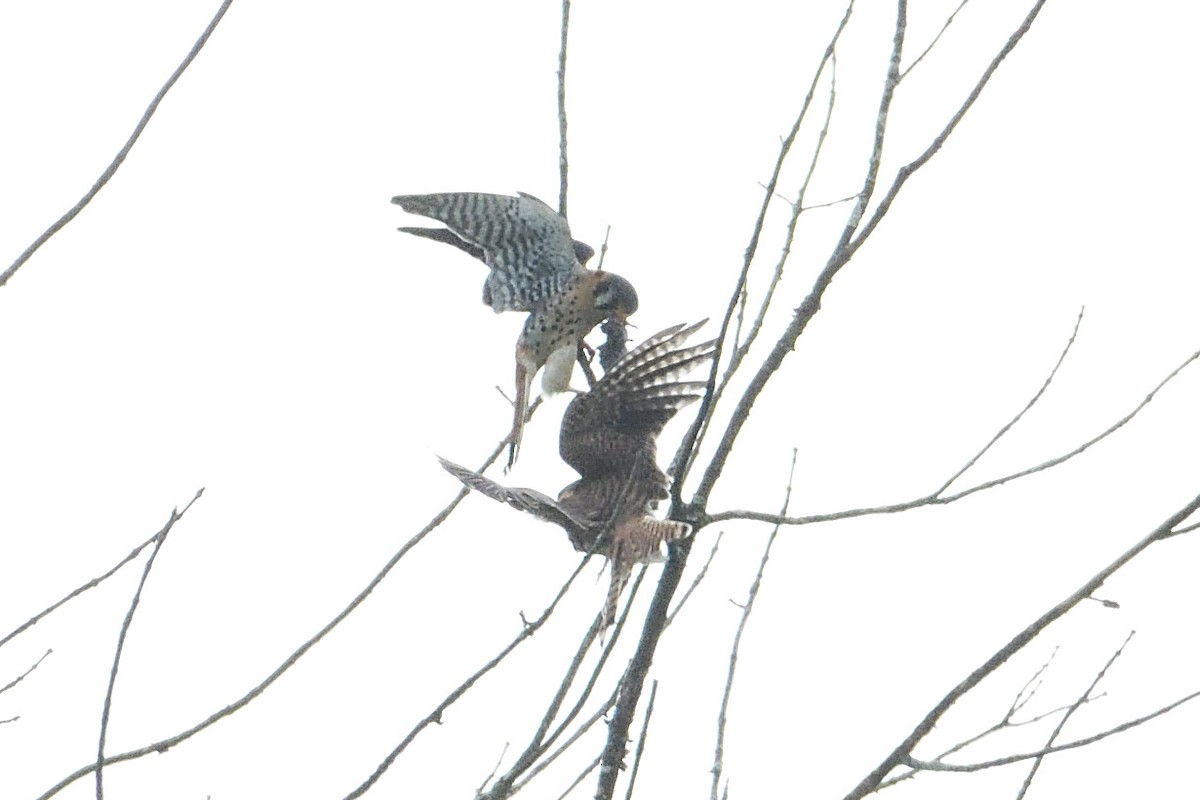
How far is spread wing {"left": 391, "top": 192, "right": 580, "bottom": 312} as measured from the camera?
483 centimetres

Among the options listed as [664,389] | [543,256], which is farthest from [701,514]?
[543,256]

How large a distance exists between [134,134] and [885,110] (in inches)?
49.0

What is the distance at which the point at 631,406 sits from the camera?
478 centimetres

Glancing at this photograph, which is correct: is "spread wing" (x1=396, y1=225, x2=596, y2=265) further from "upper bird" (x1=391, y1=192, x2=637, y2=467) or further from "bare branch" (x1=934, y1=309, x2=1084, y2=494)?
"bare branch" (x1=934, y1=309, x2=1084, y2=494)

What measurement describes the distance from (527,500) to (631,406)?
952 mm

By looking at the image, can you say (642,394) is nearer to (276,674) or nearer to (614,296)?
(614,296)

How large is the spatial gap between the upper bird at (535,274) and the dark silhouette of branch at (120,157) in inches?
106

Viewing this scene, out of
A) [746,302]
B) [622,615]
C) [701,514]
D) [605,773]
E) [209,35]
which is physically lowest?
[605,773]

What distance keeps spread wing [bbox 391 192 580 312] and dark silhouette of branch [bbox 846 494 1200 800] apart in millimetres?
2750

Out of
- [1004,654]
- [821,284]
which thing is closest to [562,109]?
[821,284]

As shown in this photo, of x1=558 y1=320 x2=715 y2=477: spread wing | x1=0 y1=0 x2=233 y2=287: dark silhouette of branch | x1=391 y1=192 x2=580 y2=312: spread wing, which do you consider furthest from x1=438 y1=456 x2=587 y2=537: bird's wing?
x1=0 y1=0 x2=233 y2=287: dark silhouette of branch

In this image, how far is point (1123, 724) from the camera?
2.26m

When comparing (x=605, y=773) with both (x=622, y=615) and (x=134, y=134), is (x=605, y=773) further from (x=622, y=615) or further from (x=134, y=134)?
(x=134, y=134)

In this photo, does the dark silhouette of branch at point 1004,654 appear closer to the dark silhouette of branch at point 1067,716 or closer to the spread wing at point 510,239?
the dark silhouette of branch at point 1067,716
